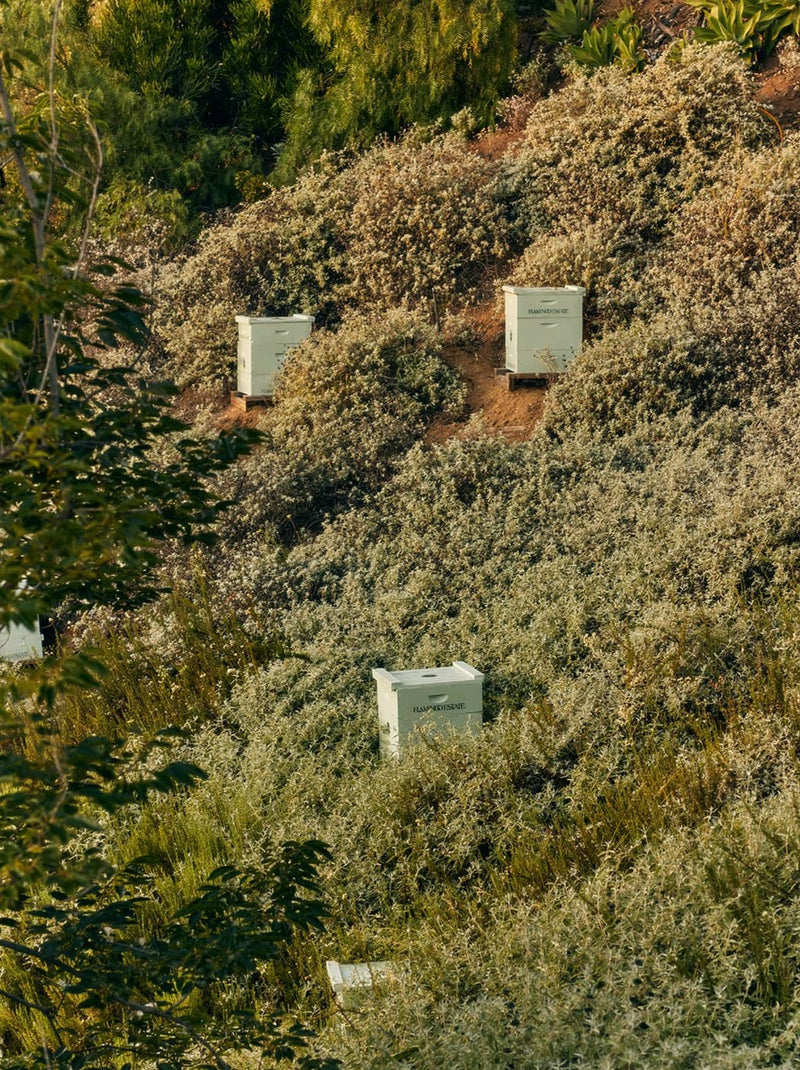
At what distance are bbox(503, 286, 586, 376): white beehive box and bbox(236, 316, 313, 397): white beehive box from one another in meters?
1.81

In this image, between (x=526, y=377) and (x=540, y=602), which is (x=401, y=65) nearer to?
(x=526, y=377)

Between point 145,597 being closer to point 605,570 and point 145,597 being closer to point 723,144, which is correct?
point 605,570

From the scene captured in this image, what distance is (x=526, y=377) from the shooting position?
31.2ft

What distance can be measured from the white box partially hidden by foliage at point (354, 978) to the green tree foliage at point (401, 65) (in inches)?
423

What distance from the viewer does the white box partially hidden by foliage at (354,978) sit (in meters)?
3.72

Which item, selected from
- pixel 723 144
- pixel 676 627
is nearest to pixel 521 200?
pixel 723 144

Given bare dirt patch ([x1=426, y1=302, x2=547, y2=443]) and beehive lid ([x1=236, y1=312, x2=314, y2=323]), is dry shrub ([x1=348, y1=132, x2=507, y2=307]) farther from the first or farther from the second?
beehive lid ([x1=236, y1=312, x2=314, y2=323])

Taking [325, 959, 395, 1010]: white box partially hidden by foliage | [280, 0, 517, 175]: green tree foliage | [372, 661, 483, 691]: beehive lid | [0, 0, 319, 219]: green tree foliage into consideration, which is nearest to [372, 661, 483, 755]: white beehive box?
[372, 661, 483, 691]: beehive lid

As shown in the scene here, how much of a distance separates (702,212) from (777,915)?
790cm

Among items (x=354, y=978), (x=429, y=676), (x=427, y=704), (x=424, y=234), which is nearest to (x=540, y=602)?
(x=429, y=676)

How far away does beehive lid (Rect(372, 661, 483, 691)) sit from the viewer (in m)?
5.52

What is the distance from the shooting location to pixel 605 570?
22.4 feet

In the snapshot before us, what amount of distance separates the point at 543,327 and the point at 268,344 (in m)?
2.30

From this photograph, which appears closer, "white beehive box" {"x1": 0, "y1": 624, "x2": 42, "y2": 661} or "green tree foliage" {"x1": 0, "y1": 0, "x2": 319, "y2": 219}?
"white beehive box" {"x1": 0, "y1": 624, "x2": 42, "y2": 661}
